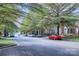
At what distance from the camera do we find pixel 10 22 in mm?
2748

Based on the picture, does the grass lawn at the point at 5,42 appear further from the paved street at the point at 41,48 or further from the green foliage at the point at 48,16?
the green foliage at the point at 48,16

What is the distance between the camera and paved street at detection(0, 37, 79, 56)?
106 inches

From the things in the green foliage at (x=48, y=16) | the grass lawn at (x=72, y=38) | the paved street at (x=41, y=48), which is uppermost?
the green foliage at (x=48, y=16)

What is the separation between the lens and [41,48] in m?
2.72

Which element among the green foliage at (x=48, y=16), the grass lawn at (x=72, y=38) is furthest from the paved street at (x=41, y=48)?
the green foliage at (x=48, y=16)

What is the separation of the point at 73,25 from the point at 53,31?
0.24m

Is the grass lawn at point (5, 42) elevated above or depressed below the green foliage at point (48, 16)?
below

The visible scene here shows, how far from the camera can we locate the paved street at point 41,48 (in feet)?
8.84

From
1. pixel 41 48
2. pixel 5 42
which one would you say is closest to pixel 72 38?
pixel 41 48

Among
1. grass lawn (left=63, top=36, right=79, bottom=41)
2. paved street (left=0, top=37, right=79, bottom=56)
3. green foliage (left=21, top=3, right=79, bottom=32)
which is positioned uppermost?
green foliage (left=21, top=3, right=79, bottom=32)

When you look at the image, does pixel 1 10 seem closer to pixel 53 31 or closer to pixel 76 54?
pixel 53 31

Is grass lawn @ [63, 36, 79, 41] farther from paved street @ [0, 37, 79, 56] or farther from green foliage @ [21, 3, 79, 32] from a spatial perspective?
green foliage @ [21, 3, 79, 32]

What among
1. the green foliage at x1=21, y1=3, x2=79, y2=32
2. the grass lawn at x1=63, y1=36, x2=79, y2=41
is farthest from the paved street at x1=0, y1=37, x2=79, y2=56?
the green foliage at x1=21, y1=3, x2=79, y2=32

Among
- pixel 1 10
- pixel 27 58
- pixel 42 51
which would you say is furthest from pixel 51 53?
pixel 1 10
